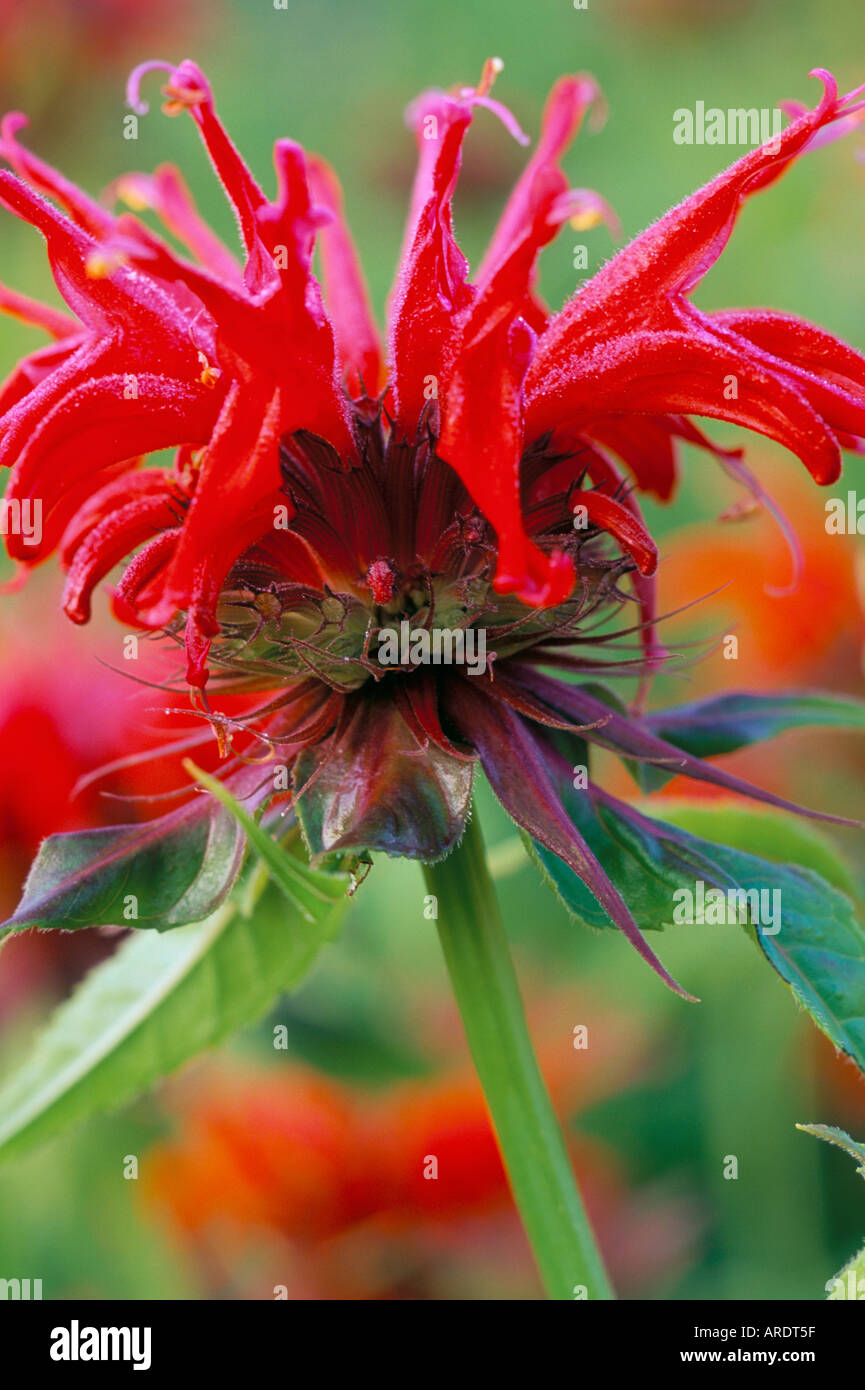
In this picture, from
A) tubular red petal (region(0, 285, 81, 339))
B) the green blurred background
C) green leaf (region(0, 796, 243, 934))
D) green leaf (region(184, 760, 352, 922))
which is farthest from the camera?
the green blurred background

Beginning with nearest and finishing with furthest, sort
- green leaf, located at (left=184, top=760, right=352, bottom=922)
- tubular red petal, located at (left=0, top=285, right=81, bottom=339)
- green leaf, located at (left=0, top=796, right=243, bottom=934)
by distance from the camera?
green leaf, located at (left=184, top=760, right=352, bottom=922) → green leaf, located at (left=0, top=796, right=243, bottom=934) → tubular red petal, located at (left=0, top=285, right=81, bottom=339)

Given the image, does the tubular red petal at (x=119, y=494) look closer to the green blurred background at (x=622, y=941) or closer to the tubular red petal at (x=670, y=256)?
the tubular red petal at (x=670, y=256)

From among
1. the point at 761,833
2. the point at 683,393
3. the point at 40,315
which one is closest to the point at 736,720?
the point at 761,833

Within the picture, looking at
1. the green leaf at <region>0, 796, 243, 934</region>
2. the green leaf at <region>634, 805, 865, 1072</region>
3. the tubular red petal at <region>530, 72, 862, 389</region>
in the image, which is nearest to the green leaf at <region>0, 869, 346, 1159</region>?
the green leaf at <region>0, 796, 243, 934</region>

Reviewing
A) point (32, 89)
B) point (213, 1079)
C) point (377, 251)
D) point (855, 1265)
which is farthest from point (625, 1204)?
point (377, 251)

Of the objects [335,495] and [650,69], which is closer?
[335,495]

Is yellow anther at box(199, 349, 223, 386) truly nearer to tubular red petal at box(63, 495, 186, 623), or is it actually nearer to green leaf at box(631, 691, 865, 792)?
tubular red petal at box(63, 495, 186, 623)
